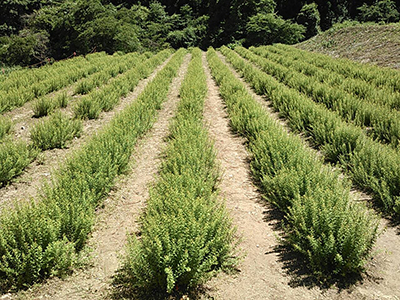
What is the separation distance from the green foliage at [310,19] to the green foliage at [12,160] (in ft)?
113

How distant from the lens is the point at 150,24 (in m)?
37.9

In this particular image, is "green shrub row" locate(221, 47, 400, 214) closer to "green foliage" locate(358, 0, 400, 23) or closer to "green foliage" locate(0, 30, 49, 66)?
"green foliage" locate(0, 30, 49, 66)

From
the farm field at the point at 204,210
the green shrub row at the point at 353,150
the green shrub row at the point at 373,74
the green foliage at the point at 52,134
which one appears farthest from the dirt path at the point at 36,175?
the green shrub row at the point at 373,74

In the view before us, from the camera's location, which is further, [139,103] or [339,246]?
[139,103]

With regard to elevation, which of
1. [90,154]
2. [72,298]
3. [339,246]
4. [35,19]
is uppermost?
[35,19]

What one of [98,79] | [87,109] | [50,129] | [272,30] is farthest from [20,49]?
[50,129]

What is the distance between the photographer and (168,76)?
12992 mm

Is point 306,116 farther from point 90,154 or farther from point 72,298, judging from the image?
point 72,298

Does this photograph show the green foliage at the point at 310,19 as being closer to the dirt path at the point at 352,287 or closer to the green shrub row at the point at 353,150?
the green shrub row at the point at 353,150

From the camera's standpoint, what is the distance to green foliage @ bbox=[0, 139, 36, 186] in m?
4.68

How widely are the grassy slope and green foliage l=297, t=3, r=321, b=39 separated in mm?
11997

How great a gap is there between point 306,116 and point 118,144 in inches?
150

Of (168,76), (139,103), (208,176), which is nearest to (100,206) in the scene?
(208,176)

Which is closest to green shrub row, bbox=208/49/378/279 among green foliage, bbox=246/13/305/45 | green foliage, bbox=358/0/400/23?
green foliage, bbox=246/13/305/45
